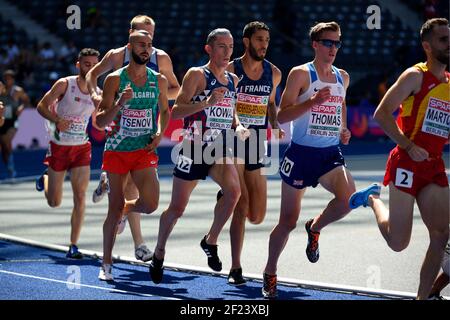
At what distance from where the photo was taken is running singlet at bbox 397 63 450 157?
6.88 metres

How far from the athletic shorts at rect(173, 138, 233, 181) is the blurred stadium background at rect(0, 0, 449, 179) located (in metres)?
18.6

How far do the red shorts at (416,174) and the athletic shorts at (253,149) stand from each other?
2.04 metres

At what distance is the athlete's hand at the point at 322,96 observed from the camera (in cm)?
755

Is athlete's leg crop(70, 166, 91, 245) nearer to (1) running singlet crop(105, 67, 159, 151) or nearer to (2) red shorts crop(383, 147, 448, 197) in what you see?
(1) running singlet crop(105, 67, 159, 151)

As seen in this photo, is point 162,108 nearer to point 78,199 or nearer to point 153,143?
point 153,143

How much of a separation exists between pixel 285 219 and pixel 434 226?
62.9 inches

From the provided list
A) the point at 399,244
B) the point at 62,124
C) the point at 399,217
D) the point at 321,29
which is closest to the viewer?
the point at 399,217

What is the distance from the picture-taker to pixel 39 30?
1277 inches

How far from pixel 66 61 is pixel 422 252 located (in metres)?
19.0

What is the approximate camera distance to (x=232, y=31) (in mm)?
31625

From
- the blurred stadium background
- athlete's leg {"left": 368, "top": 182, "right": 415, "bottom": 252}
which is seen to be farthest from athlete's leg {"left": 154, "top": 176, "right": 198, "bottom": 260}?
the blurred stadium background

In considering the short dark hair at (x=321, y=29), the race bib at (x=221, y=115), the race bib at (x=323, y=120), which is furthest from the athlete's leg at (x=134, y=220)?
the short dark hair at (x=321, y=29)

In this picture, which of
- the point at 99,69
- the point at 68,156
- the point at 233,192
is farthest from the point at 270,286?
the point at 68,156

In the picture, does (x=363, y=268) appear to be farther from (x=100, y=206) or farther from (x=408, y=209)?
(x=100, y=206)
